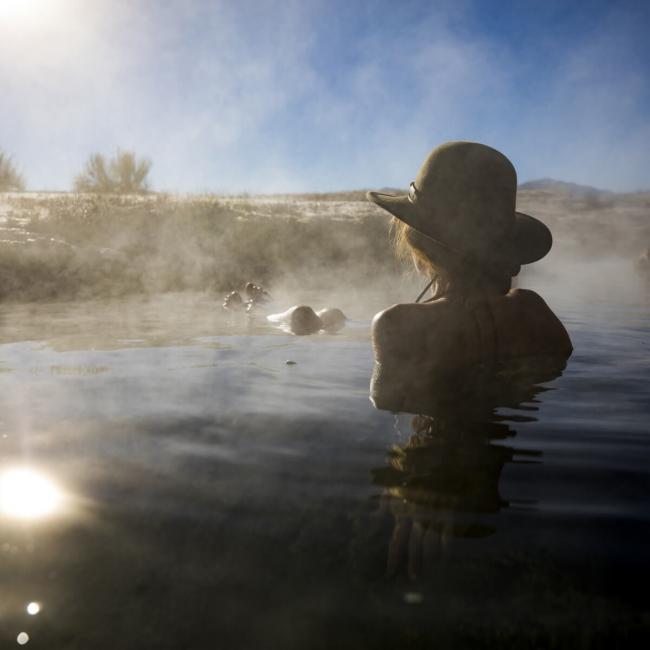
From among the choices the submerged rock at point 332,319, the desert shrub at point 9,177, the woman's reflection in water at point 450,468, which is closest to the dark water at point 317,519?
the woman's reflection in water at point 450,468

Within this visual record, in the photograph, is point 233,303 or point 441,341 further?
point 233,303

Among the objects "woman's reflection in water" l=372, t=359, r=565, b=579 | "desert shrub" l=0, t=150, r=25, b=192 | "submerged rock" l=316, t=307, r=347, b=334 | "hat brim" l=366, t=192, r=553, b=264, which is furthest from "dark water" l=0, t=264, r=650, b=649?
"desert shrub" l=0, t=150, r=25, b=192

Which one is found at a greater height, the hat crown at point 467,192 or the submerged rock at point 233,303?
the hat crown at point 467,192

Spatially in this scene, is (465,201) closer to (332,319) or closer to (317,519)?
(317,519)

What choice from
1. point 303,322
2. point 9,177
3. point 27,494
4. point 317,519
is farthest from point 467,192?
point 9,177

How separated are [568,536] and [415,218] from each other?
1.62 meters

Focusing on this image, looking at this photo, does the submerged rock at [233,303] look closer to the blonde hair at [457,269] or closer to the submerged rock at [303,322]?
the submerged rock at [303,322]

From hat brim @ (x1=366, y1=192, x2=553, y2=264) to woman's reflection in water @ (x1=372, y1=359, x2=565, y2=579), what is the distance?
60 cm

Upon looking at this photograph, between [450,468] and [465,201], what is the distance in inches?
51.2

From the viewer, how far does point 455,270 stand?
285cm

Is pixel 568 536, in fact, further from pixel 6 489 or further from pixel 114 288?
pixel 114 288

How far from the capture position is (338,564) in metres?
1.36

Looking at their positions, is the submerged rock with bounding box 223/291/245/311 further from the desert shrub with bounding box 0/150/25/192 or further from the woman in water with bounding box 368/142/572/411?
the desert shrub with bounding box 0/150/25/192

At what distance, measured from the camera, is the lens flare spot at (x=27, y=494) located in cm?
162
